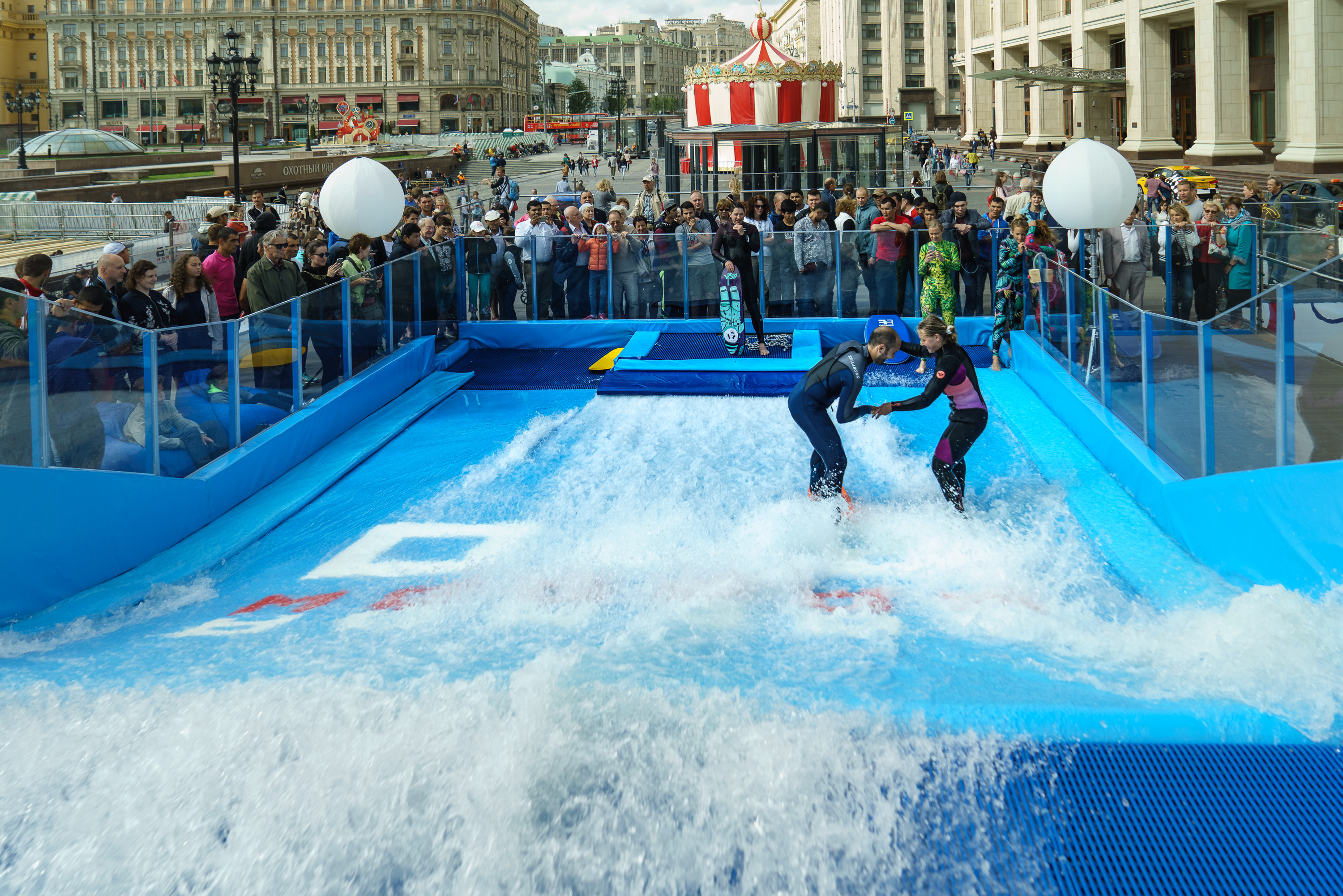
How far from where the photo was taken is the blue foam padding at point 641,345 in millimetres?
14258

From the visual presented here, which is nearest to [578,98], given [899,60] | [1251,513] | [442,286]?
[899,60]

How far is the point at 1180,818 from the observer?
4.51 meters

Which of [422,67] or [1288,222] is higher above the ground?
[422,67]

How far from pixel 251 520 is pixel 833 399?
4.75m

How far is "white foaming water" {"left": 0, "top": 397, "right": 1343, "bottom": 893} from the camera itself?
4387mm

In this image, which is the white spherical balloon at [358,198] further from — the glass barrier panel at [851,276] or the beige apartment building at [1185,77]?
the beige apartment building at [1185,77]

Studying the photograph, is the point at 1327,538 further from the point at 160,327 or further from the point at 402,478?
Answer: the point at 160,327

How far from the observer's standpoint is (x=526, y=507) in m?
8.95

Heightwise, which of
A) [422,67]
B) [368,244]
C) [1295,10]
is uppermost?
[422,67]

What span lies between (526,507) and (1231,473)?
5.17m

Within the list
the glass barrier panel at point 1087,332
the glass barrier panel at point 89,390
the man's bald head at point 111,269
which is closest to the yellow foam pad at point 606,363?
the glass barrier panel at point 1087,332

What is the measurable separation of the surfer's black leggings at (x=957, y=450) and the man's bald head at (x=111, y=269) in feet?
22.7

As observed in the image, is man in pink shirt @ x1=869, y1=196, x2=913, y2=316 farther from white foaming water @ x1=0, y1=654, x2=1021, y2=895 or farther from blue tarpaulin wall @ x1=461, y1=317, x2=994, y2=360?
white foaming water @ x1=0, y1=654, x2=1021, y2=895

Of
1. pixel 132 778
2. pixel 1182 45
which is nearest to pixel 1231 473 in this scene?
pixel 132 778
